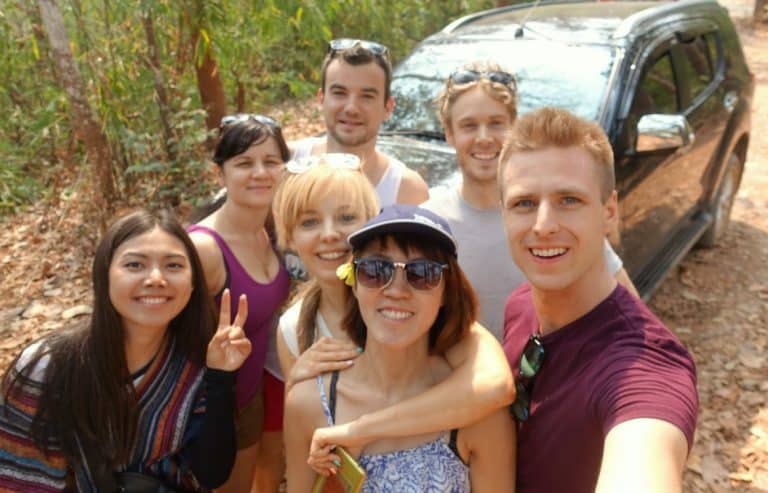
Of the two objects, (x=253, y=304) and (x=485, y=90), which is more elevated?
(x=485, y=90)

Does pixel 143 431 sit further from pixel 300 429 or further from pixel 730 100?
pixel 730 100

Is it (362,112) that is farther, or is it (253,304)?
(362,112)

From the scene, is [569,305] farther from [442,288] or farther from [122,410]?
[122,410]

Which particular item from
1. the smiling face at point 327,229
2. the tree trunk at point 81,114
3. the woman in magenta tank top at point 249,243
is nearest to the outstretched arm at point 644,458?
the smiling face at point 327,229

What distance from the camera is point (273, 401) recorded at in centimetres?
317

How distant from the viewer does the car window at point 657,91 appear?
4.19 m

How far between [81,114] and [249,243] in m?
3.60

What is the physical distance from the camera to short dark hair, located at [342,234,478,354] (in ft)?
6.53

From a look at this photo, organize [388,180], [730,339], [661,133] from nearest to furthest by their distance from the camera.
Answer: [388,180]
[661,133]
[730,339]

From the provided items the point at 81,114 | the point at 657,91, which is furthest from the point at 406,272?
the point at 81,114

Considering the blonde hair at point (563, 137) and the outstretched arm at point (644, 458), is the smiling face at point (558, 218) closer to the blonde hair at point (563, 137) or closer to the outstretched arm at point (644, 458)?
the blonde hair at point (563, 137)

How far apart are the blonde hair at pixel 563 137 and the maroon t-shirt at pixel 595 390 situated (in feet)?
1.14

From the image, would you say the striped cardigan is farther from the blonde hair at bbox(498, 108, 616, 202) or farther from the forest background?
the forest background

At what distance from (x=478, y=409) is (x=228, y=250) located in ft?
4.51
